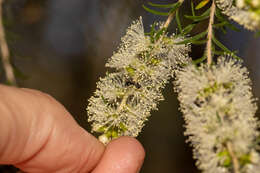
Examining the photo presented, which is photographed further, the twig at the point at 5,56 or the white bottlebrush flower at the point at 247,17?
the twig at the point at 5,56

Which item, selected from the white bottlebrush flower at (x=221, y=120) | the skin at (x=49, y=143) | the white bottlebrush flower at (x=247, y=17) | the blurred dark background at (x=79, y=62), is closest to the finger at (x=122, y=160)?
the skin at (x=49, y=143)

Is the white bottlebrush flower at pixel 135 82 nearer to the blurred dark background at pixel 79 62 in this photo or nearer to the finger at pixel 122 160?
the finger at pixel 122 160

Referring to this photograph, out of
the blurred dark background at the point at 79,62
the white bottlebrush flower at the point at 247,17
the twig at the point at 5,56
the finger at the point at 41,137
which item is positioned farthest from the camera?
the blurred dark background at the point at 79,62

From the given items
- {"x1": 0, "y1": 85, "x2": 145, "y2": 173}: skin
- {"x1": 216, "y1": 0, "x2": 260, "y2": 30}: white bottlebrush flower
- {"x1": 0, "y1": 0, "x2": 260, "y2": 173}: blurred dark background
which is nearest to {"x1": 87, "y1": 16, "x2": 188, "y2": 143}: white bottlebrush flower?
{"x1": 0, "y1": 85, "x2": 145, "y2": 173}: skin

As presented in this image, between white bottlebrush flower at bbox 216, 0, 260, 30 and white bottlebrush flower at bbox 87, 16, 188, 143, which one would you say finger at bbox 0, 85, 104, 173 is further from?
white bottlebrush flower at bbox 216, 0, 260, 30

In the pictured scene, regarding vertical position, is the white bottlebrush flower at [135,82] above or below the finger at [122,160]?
above

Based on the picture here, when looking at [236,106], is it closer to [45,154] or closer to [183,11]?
[45,154]

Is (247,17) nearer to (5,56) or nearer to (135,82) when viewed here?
(135,82)
